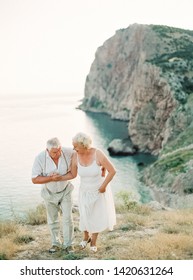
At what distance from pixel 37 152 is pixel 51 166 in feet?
221

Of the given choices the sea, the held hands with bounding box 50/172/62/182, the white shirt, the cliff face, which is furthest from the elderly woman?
the cliff face

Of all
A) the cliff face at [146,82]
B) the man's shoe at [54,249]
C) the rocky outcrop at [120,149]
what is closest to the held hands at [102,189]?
the man's shoe at [54,249]

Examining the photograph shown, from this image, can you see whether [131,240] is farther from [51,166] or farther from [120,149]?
[120,149]

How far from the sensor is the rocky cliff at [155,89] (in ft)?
217

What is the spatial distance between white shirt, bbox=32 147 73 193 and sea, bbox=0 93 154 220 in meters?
12.3

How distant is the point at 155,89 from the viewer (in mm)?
75062

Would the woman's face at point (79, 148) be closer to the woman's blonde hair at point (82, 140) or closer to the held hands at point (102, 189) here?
the woman's blonde hair at point (82, 140)

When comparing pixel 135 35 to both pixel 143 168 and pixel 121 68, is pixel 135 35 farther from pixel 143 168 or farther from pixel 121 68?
pixel 143 168

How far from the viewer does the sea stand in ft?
156

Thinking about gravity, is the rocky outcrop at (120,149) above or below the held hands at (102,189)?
below

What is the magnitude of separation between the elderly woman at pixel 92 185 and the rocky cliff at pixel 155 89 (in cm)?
3404

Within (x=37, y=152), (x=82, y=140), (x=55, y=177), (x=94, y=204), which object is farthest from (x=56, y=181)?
(x=37, y=152)

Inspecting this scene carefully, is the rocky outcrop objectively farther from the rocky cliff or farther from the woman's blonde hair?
the woman's blonde hair
